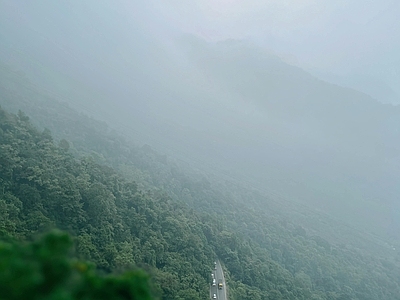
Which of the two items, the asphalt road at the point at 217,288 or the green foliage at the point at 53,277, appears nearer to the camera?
the green foliage at the point at 53,277

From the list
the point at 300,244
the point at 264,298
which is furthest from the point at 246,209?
the point at 264,298

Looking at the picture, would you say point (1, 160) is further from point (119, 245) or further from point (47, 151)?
point (119, 245)

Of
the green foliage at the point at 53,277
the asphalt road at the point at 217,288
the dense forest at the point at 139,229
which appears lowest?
the asphalt road at the point at 217,288

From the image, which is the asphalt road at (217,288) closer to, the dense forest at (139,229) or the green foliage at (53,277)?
the dense forest at (139,229)

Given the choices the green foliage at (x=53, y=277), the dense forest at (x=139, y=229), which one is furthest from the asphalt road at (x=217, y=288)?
the green foliage at (x=53, y=277)

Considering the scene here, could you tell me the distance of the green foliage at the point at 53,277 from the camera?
4301 millimetres

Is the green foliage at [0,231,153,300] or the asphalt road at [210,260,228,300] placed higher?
the green foliage at [0,231,153,300]

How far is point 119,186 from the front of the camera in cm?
2475

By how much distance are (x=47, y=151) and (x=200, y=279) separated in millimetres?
12204

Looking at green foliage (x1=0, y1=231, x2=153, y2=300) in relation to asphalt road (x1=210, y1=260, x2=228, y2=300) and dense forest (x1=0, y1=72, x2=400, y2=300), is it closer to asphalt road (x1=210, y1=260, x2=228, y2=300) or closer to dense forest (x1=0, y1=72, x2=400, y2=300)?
dense forest (x1=0, y1=72, x2=400, y2=300)

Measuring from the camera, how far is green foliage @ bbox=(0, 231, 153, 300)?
430cm

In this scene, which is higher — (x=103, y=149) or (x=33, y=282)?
→ (x=33, y=282)

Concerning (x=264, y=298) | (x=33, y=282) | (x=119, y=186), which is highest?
(x=33, y=282)

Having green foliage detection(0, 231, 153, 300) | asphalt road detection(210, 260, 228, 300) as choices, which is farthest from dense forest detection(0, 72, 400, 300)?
green foliage detection(0, 231, 153, 300)
